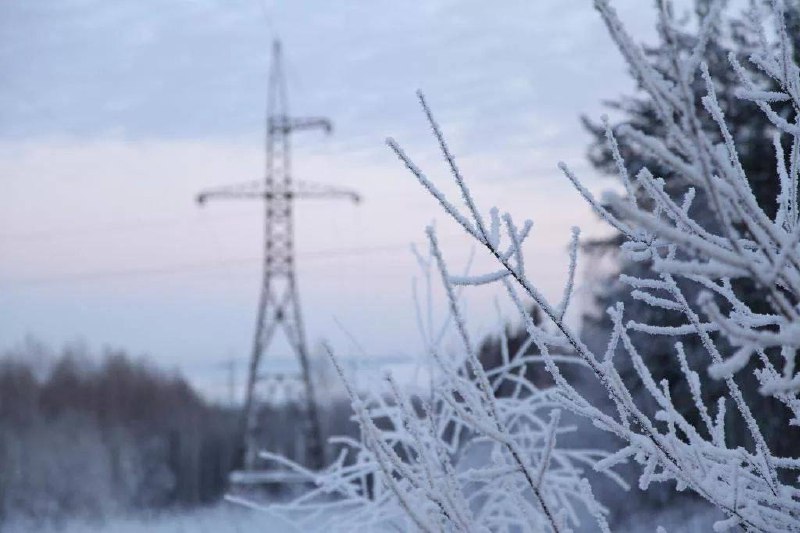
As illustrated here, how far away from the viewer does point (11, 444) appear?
3531 centimetres

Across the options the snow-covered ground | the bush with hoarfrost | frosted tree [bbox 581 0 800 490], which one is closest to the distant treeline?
the snow-covered ground

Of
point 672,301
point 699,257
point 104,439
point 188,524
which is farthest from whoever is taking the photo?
point 104,439

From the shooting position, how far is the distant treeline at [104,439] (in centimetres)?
3319

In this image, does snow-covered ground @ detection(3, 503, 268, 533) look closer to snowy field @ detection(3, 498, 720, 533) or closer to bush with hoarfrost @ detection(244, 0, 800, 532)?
snowy field @ detection(3, 498, 720, 533)

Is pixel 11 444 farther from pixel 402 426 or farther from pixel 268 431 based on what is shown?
pixel 402 426

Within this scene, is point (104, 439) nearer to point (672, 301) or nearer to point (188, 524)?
point (188, 524)

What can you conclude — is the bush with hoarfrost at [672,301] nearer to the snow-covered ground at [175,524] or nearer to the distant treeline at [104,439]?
the snow-covered ground at [175,524]

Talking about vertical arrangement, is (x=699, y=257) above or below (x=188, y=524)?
above

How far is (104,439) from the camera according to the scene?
37.1 meters

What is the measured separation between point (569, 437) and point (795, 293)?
69.4 feet

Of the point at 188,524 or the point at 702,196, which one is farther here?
the point at 188,524

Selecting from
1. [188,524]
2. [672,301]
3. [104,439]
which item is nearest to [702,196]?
[672,301]

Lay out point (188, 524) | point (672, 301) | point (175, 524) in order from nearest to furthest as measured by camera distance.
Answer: point (672, 301), point (188, 524), point (175, 524)

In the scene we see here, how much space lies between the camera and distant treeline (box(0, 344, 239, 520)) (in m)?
33.2
